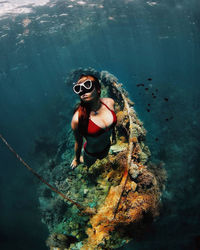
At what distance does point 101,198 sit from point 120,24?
3698 cm

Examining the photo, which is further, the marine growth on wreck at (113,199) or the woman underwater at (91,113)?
the marine growth on wreck at (113,199)

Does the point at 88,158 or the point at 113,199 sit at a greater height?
the point at 88,158

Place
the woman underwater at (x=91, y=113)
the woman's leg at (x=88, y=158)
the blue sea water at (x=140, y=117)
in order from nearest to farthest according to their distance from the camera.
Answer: the woman underwater at (x=91, y=113), the woman's leg at (x=88, y=158), the blue sea water at (x=140, y=117)

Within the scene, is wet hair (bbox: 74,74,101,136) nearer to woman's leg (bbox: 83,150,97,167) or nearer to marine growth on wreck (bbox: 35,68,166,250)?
woman's leg (bbox: 83,150,97,167)

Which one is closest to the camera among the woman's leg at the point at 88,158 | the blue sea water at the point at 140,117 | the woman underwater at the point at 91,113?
the woman underwater at the point at 91,113

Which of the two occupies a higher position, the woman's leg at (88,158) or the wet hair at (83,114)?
the wet hair at (83,114)

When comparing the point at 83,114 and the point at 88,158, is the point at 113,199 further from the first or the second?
the point at 83,114

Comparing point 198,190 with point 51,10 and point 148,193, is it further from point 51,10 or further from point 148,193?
point 51,10

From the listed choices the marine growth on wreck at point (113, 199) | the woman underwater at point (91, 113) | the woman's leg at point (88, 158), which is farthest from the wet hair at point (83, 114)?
the marine growth on wreck at point (113, 199)

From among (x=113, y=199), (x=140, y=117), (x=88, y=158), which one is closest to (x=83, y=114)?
(x=88, y=158)

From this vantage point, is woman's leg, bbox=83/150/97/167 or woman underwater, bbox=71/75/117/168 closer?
woman underwater, bbox=71/75/117/168

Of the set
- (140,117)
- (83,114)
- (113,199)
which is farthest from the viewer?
(140,117)

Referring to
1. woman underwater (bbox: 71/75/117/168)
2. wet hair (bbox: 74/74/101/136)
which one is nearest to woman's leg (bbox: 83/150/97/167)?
woman underwater (bbox: 71/75/117/168)

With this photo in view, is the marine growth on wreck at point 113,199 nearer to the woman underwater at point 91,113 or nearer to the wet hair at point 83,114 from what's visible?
the woman underwater at point 91,113
